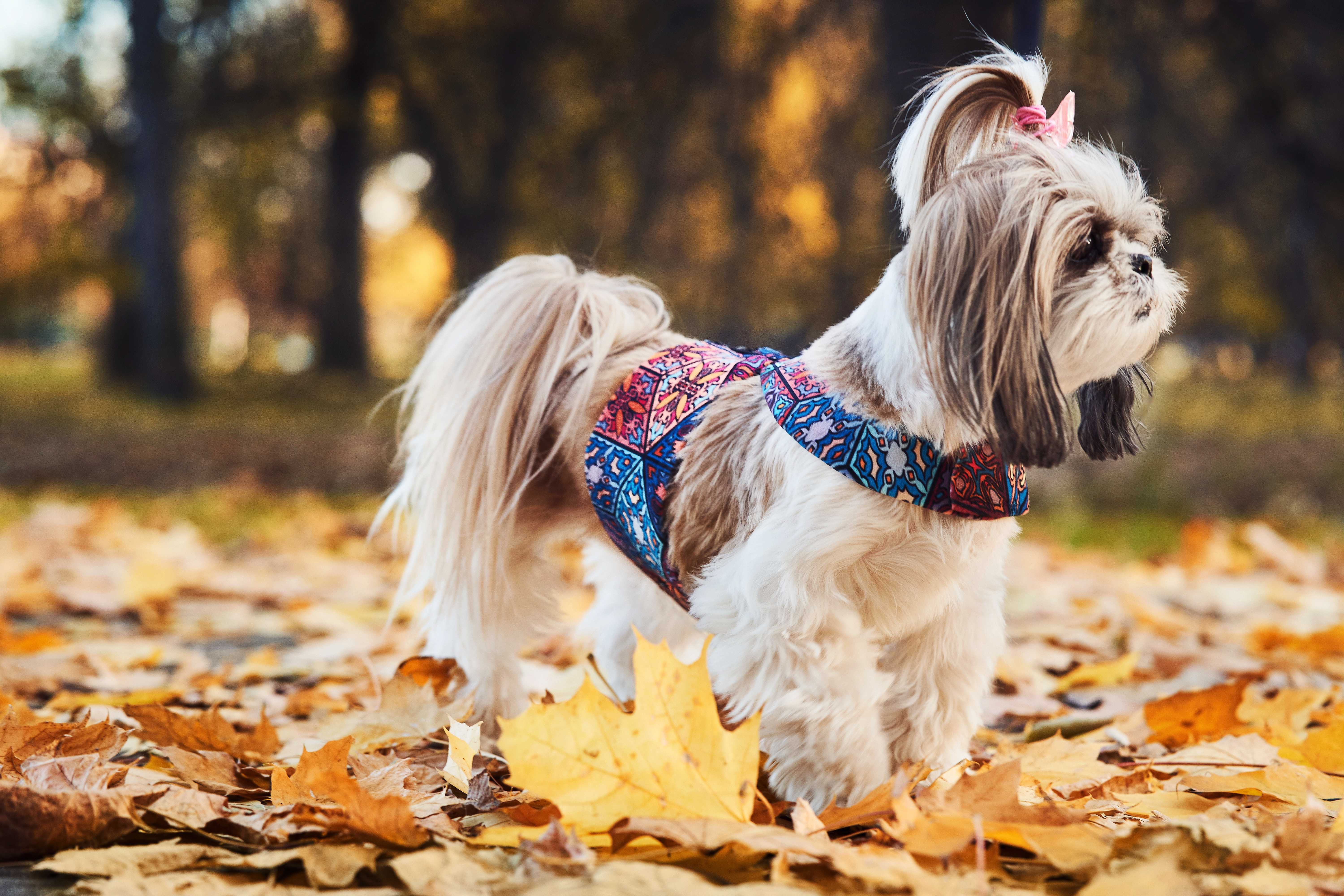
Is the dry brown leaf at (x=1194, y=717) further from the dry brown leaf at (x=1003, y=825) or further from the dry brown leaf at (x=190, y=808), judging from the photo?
the dry brown leaf at (x=190, y=808)

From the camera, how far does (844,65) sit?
772cm

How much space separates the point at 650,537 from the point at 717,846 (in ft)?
2.86

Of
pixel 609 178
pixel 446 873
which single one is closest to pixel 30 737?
pixel 446 873

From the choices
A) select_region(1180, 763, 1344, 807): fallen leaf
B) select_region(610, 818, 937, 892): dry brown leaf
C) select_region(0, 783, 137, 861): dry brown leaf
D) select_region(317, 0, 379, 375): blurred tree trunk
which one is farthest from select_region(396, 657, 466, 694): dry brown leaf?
select_region(317, 0, 379, 375): blurred tree trunk

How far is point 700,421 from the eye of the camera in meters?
2.44

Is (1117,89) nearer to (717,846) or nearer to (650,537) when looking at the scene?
(650,537)

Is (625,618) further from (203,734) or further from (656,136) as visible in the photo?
(656,136)

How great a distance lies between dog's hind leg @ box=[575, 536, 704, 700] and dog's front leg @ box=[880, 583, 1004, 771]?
24.3 inches

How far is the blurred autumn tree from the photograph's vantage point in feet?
23.2

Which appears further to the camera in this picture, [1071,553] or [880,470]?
[1071,553]

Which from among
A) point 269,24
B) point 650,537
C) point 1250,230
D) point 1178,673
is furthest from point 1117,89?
point 269,24

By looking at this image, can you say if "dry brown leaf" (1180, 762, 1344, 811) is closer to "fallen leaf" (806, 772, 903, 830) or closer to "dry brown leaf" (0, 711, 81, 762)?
"fallen leaf" (806, 772, 903, 830)

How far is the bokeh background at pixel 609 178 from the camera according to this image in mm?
7199

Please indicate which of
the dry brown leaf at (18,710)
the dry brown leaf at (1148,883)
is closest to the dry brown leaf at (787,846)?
the dry brown leaf at (1148,883)
